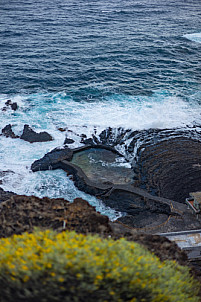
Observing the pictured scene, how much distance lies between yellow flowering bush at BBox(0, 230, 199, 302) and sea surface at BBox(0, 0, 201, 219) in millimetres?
15640

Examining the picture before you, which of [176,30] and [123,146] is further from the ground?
[176,30]

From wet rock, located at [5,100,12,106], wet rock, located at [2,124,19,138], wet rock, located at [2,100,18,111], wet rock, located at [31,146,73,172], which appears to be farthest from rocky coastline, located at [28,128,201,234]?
wet rock, located at [5,100,12,106]

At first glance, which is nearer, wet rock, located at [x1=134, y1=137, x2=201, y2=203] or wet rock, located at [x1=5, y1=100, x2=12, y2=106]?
wet rock, located at [x1=134, y1=137, x2=201, y2=203]

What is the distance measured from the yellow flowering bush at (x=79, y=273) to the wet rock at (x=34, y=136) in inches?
1112

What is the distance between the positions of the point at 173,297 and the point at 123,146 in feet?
93.3

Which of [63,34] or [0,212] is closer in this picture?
[0,212]

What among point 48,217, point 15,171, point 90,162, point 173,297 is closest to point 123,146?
point 90,162

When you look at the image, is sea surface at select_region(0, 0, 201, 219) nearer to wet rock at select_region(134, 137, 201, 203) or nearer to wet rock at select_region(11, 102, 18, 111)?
wet rock at select_region(11, 102, 18, 111)

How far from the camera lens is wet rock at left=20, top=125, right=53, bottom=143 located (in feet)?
143

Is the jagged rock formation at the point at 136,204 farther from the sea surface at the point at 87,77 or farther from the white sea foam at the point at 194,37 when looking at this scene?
the white sea foam at the point at 194,37

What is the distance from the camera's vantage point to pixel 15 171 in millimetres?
37781

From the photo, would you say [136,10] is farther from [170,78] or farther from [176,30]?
[170,78]

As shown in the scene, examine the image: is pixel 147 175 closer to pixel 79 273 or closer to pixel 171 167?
pixel 171 167

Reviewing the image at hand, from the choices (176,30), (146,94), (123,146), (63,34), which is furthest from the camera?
(176,30)
